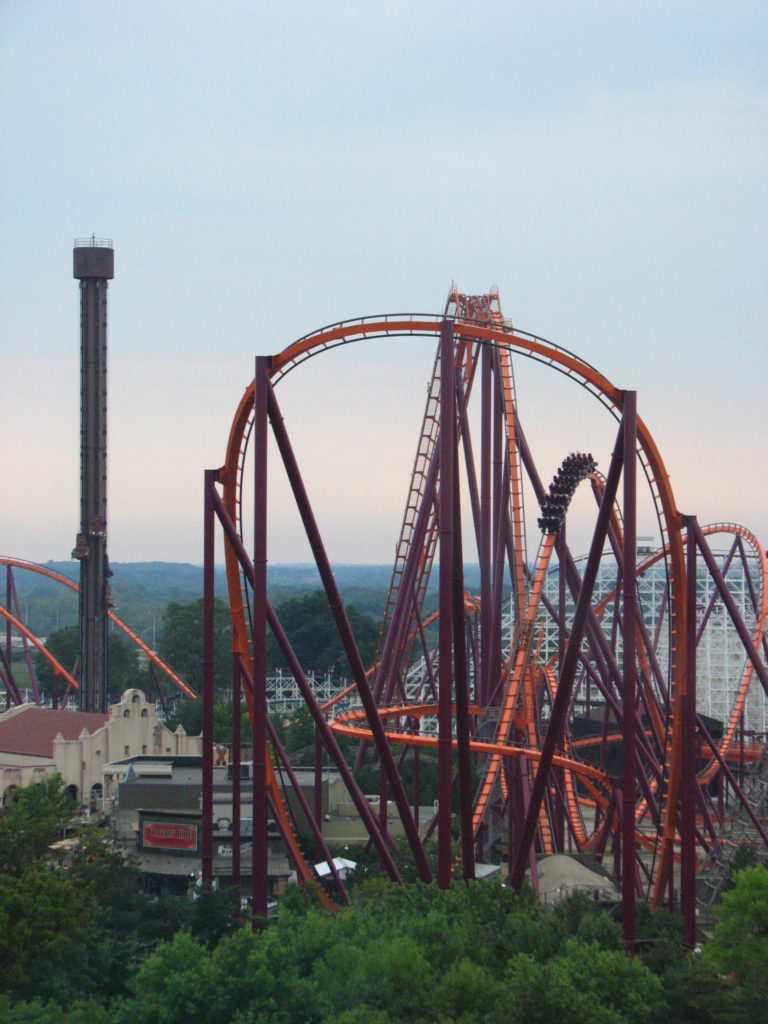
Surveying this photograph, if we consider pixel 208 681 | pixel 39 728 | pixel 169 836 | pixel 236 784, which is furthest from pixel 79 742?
pixel 208 681

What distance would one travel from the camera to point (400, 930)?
44.7 feet

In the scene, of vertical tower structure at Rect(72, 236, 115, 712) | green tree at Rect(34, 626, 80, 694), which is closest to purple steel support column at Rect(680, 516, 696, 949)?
vertical tower structure at Rect(72, 236, 115, 712)

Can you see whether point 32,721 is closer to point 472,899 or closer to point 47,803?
point 47,803

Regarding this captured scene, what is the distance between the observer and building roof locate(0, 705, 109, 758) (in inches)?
1303

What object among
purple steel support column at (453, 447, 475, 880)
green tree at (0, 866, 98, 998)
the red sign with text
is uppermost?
purple steel support column at (453, 447, 475, 880)

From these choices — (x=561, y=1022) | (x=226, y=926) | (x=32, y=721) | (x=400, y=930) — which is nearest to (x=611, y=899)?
(x=226, y=926)

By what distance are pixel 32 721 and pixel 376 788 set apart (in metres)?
8.86

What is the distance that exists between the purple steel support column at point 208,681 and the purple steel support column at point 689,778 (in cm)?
583

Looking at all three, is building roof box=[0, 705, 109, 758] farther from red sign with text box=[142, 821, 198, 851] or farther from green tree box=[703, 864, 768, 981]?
green tree box=[703, 864, 768, 981]

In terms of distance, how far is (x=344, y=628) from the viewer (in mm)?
16234

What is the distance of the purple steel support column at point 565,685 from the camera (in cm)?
1662

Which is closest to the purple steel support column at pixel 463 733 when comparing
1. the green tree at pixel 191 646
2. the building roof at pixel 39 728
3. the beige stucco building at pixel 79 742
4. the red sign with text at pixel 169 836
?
the red sign with text at pixel 169 836

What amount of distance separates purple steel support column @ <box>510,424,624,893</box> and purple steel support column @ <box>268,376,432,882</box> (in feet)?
4.32

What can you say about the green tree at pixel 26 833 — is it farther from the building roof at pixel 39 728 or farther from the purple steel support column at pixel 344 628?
the building roof at pixel 39 728
